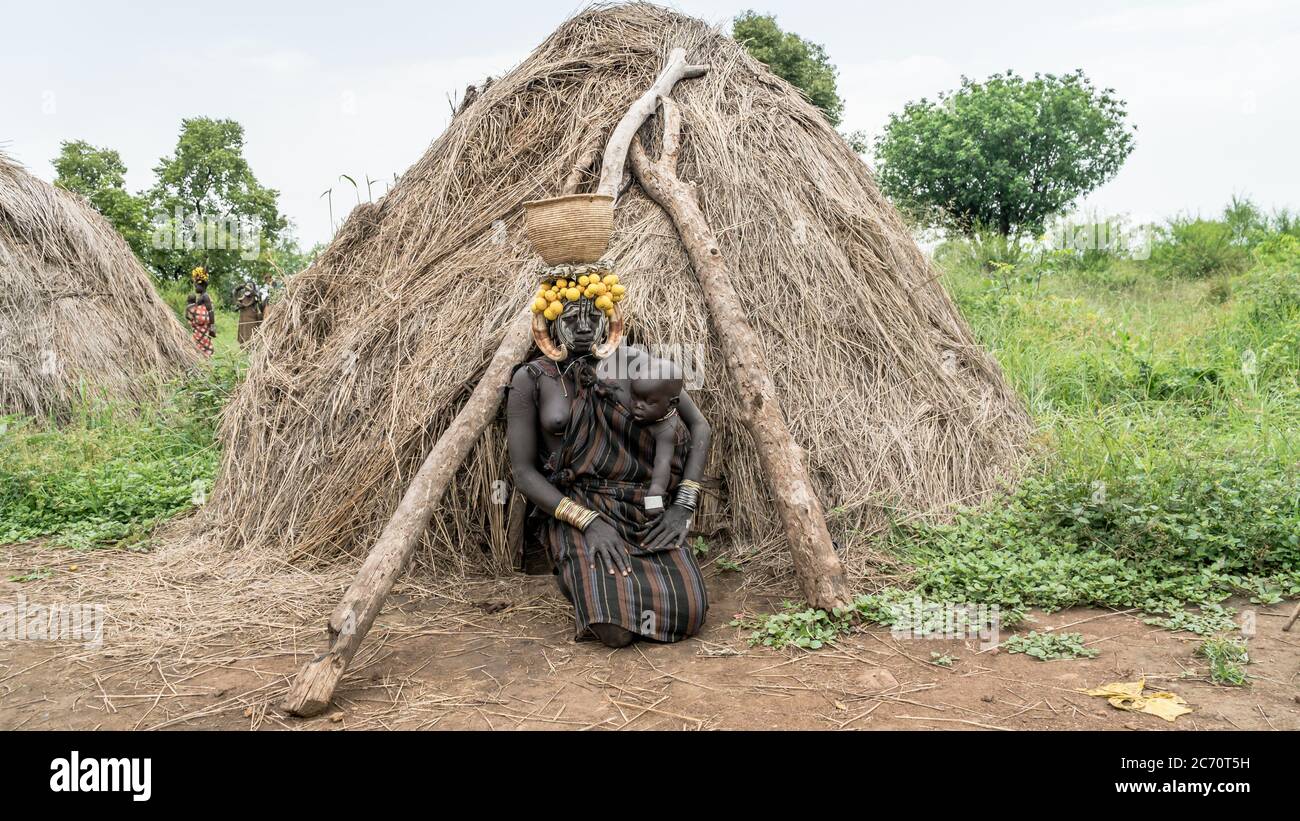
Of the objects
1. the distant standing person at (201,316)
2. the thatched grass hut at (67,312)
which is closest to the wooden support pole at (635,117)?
the thatched grass hut at (67,312)

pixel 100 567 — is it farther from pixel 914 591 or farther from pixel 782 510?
pixel 914 591

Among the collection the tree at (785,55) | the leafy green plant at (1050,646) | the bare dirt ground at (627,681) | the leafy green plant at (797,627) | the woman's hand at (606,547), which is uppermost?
the tree at (785,55)

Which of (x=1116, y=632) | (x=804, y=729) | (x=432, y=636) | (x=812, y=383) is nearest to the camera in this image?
(x=804, y=729)

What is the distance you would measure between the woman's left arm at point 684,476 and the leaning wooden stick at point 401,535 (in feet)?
2.74

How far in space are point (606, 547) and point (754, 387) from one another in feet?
3.53

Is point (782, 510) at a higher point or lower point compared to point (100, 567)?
higher

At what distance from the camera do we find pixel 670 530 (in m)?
3.91

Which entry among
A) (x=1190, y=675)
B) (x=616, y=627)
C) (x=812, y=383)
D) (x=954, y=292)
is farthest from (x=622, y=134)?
(x=954, y=292)

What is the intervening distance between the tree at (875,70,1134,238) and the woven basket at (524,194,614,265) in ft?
47.8

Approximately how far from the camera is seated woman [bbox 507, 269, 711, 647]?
379 centimetres

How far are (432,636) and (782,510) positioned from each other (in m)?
1.61

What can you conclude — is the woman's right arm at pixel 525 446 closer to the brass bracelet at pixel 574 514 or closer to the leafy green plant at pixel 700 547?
the brass bracelet at pixel 574 514

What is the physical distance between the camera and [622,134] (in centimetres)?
530

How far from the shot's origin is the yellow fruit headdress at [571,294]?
392 centimetres
